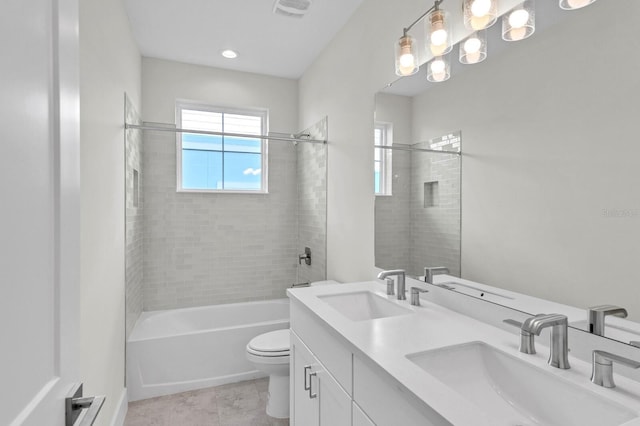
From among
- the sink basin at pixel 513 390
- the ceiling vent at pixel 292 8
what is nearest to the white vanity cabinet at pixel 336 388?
the sink basin at pixel 513 390

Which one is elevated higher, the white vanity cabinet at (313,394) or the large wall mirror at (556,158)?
the large wall mirror at (556,158)

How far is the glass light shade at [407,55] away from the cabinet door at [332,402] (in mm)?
1518

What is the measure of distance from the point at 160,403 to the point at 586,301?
264 cm

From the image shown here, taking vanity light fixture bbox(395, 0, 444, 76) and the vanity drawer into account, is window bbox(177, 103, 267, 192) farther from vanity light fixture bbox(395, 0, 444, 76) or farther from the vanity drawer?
the vanity drawer

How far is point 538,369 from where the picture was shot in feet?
3.04

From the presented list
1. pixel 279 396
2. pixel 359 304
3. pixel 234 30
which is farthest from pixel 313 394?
pixel 234 30

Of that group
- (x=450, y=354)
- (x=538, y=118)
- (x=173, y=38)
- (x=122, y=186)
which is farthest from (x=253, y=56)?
(x=450, y=354)

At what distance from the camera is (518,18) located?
1.24m

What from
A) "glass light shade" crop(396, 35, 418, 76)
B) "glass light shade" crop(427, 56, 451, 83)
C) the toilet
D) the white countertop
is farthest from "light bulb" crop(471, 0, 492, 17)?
the toilet

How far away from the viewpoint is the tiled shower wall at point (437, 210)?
1.56m

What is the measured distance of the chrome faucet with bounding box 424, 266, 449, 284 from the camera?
1641mm

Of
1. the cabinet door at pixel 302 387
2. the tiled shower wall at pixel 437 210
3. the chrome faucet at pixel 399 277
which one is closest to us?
the cabinet door at pixel 302 387

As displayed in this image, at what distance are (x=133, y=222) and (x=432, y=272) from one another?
230 cm

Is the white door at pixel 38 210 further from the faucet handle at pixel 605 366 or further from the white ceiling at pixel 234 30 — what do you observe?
the white ceiling at pixel 234 30
